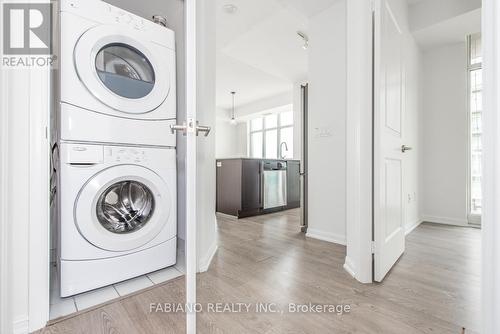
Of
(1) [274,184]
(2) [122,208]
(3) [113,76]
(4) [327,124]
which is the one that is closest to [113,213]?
(2) [122,208]

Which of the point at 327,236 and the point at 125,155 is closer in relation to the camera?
the point at 125,155

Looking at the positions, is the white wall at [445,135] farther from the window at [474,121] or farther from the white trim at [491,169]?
the white trim at [491,169]

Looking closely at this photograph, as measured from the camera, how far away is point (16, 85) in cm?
100

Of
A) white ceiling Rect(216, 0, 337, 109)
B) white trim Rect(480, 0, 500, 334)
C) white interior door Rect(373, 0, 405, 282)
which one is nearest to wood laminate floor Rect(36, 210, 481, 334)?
white interior door Rect(373, 0, 405, 282)

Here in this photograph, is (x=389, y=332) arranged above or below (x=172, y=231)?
below

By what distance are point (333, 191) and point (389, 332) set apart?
1400mm

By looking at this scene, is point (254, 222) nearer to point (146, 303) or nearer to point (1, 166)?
point (146, 303)

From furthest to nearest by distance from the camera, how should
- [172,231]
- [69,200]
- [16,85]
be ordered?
[172,231] < [69,200] < [16,85]

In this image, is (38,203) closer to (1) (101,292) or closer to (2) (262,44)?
(1) (101,292)

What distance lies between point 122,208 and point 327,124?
1978 mm

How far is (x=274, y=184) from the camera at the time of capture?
150 inches

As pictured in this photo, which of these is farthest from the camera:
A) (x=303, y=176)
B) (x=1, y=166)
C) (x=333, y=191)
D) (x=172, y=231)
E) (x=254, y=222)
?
(x=254, y=222)

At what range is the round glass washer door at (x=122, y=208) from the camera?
4.11 feet

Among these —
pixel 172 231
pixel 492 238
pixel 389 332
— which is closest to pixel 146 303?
pixel 172 231
